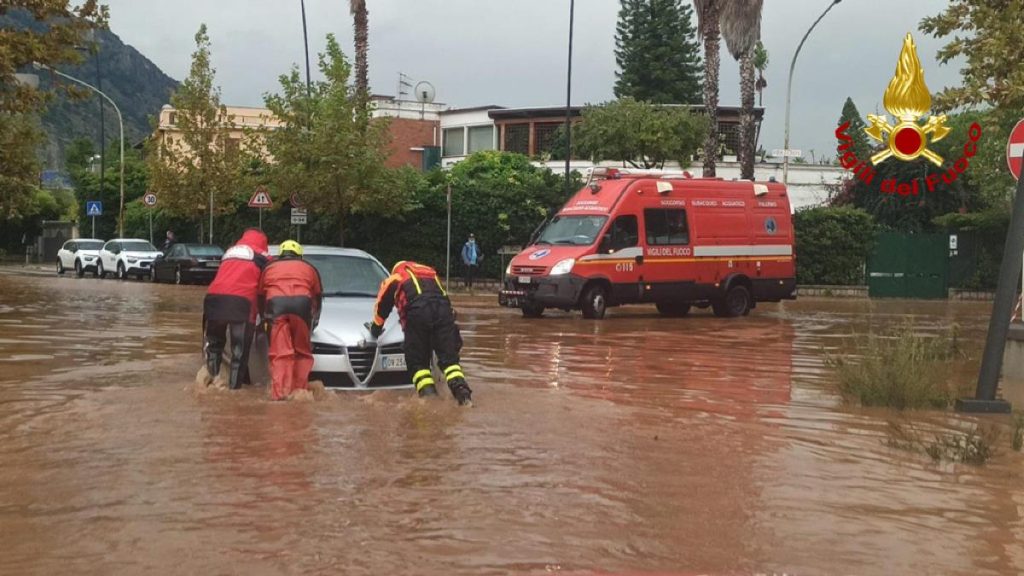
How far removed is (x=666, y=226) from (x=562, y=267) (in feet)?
8.27

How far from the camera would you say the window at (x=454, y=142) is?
6549 cm

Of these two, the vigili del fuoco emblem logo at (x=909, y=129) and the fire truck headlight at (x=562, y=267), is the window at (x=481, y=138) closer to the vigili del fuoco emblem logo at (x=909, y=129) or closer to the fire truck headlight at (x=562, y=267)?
the vigili del fuoco emblem logo at (x=909, y=129)

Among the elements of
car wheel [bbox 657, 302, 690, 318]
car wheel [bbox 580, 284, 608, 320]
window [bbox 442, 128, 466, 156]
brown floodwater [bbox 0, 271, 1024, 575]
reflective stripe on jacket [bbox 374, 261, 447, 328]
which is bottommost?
brown floodwater [bbox 0, 271, 1024, 575]

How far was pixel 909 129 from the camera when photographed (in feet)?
107

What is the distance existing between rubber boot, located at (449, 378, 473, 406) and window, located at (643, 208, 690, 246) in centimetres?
1357

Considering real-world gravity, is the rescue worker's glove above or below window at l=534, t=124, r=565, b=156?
below

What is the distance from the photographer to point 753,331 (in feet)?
73.8

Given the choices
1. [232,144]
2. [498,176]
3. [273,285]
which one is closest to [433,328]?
[273,285]

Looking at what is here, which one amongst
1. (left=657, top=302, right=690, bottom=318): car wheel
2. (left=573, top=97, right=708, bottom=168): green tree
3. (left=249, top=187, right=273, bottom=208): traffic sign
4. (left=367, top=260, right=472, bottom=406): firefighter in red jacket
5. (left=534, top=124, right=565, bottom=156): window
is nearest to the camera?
(left=367, top=260, right=472, bottom=406): firefighter in red jacket

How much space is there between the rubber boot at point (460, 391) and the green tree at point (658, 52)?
7374 centimetres

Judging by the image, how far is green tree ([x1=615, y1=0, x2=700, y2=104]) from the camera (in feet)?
274

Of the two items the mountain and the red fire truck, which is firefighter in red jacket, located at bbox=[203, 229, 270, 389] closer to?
the red fire truck

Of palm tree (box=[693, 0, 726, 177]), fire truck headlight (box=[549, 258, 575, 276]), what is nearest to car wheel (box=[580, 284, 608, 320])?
fire truck headlight (box=[549, 258, 575, 276])

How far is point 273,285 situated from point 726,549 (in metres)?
5.84
